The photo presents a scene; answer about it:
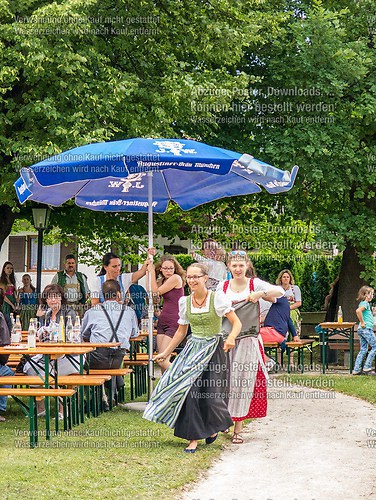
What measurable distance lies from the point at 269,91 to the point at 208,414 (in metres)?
13.7

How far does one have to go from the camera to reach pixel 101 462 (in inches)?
321

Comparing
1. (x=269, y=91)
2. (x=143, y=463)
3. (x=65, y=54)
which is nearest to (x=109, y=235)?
(x=269, y=91)

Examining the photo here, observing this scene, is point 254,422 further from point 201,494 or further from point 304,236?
point 304,236

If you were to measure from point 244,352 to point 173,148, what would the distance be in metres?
2.39

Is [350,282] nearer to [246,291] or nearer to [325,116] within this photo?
[325,116]

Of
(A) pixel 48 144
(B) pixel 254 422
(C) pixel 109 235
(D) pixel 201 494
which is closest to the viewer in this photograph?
(D) pixel 201 494

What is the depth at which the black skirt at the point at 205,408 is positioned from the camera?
29.6 feet

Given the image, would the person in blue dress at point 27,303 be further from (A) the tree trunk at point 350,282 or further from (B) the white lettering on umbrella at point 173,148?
(B) the white lettering on umbrella at point 173,148

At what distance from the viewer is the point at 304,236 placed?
36.0 metres

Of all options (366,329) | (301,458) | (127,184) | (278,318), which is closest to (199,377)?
(301,458)

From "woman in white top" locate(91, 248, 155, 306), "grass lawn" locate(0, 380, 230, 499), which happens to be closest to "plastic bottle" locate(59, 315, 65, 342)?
"woman in white top" locate(91, 248, 155, 306)

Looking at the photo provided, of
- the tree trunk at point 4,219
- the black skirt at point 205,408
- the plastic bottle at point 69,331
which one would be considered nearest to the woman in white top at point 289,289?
the tree trunk at point 4,219

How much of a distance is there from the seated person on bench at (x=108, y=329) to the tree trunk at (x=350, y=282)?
37.2 feet

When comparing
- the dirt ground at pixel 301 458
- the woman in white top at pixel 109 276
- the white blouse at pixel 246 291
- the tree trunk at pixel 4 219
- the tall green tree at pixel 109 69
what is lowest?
the dirt ground at pixel 301 458
